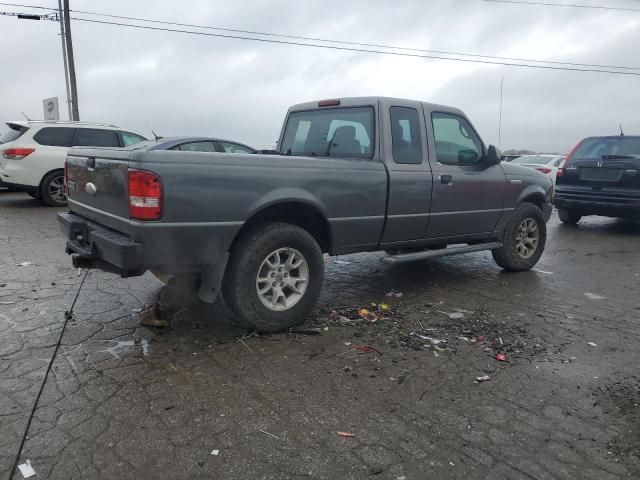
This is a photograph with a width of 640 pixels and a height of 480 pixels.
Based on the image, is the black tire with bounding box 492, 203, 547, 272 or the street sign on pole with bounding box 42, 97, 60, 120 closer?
the black tire with bounding box 492, 203, 547, 272

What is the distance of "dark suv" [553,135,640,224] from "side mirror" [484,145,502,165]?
476cm

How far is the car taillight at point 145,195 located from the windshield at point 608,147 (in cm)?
879

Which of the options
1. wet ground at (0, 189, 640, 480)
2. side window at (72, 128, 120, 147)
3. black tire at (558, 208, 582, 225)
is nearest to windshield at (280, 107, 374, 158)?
wet ground at (0, 189, 640, 480)

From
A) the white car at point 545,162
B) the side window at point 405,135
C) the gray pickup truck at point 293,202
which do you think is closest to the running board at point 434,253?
the gray pickup truck at point 293,202

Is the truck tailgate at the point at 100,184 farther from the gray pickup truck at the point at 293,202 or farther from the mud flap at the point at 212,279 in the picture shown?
the mud flap at the point at 212,279

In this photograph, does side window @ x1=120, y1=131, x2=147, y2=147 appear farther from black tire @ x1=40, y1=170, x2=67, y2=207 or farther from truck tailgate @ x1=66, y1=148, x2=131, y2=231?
truck tailgate @ x1=66, y1=148, x2=131, y2=231

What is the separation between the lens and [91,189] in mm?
3941

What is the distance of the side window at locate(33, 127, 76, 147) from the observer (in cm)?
1040

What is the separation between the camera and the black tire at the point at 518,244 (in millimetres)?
6086

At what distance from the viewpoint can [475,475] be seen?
234 centimetres

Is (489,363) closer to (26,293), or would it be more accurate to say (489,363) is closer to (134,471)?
(134,471)

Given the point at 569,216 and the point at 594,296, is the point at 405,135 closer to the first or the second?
the point at 594,296

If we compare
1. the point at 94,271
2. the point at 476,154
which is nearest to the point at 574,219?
the point at 476,154

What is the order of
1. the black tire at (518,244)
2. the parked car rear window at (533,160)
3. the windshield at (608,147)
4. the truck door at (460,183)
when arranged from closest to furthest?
the truck door at (460,183) → the black tire at (518,244) → the windshield at (608,147) → the parked car rear window at (533,160)
